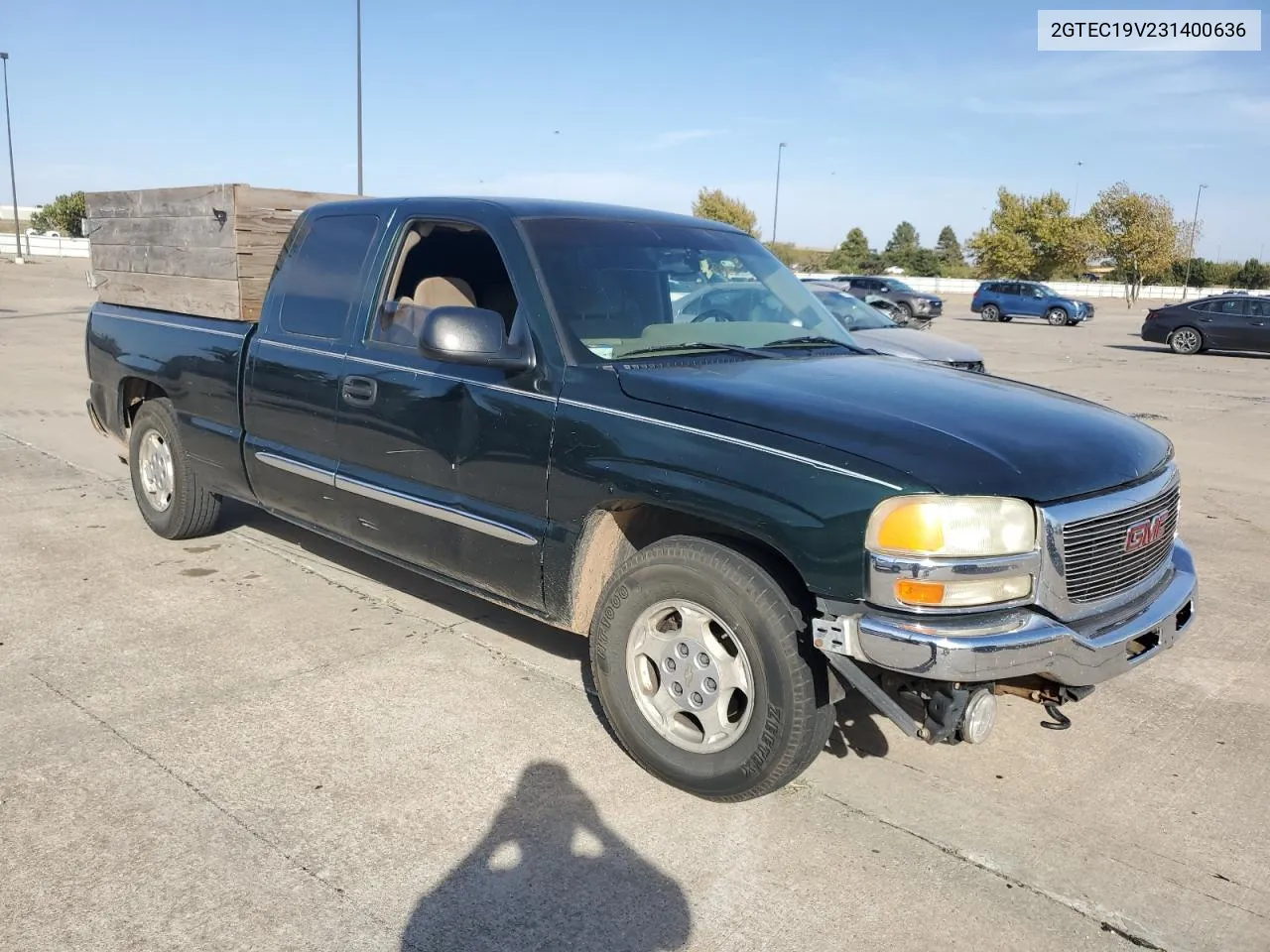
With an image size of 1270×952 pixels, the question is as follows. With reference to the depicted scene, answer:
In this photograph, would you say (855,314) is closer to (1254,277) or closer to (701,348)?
(701,348)

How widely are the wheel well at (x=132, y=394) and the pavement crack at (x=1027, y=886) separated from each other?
4.53 meters

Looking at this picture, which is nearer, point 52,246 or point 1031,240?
point 52,246

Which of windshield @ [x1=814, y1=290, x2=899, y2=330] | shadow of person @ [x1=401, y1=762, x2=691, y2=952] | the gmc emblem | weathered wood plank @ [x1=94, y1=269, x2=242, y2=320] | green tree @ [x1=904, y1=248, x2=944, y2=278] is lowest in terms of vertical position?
shadow of person @ [x1=401, y1=762, x2=691, y2=952]

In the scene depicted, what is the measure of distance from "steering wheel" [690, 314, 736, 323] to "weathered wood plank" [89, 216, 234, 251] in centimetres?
258

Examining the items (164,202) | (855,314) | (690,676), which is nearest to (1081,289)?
(855,314)

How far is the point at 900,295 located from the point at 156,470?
28324 mm

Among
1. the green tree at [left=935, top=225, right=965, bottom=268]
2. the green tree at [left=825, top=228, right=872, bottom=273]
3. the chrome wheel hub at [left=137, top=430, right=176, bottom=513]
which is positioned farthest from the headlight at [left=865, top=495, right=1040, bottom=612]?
the green tree at [left=935, top=225, right=965, bottom=268]

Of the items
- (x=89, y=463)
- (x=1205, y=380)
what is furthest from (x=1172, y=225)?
(x=89, y=463)

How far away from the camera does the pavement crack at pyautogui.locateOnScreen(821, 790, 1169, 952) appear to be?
284cm

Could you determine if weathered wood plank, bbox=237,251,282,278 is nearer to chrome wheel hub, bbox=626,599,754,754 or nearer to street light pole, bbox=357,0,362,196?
chrome wheel hub, bbox=626,599,754,754

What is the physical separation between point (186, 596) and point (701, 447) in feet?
10.5

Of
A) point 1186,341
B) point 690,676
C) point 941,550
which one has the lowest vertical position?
point 690,676

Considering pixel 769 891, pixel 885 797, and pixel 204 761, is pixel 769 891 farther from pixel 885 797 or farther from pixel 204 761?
pixel 204 761

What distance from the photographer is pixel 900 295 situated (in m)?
31.8
